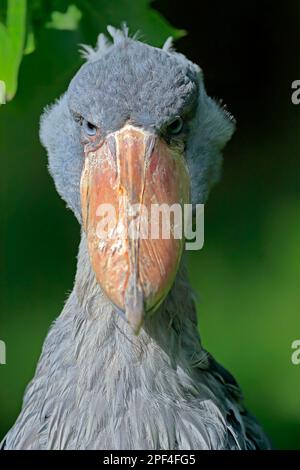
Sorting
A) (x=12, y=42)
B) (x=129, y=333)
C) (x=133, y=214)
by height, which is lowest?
(x=129, y=333)

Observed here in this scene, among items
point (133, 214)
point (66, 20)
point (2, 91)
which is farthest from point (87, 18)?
point (133, 214)

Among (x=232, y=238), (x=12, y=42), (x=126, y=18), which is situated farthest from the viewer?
(x=232, y=238)

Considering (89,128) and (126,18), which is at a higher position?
(126,18)

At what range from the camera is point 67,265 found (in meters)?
3.39

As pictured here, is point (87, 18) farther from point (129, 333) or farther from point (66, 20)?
point (129, 333)

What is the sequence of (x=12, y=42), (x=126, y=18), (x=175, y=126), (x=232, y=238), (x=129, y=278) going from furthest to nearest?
(x=232, y=238)
(x=126, y=18)
(x=12, y=42)
(x=175, y=126)
(x=129, y=278)

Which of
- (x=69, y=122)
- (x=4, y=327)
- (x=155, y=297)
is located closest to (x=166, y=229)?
(x=155, y=297)

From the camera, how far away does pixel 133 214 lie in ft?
5.09

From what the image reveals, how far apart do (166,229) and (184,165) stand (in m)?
0.17

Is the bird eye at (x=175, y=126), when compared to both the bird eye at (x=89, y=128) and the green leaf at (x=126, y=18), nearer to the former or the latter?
the bird eye at (x=89, y=128)

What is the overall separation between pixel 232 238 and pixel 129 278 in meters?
2.09

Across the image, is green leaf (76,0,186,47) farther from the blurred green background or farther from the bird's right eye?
the blurred green background

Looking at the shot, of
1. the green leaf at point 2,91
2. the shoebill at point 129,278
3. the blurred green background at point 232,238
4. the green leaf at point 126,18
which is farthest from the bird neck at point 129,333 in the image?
the blurred green background at point 232,238

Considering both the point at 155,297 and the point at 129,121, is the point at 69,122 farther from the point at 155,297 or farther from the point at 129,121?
the point at 155,297
